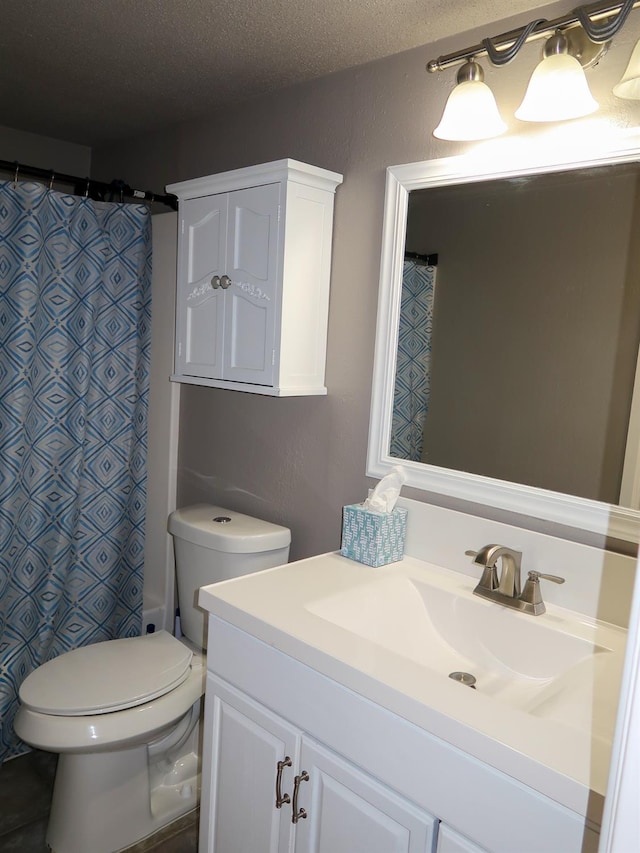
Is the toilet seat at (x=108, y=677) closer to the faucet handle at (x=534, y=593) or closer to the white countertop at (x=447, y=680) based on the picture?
the white countertop at (x=447, y=680)

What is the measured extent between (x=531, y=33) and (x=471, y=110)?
0.58 feet

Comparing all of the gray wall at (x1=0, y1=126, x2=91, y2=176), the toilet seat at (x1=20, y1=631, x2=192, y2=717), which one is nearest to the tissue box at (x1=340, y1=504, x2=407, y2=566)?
the toilet seat at (x1=20, y1=631, x2=192, y2=717)

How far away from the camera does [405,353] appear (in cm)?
174

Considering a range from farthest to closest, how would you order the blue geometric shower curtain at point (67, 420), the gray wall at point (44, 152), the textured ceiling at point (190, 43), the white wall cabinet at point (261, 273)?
the gray wall at point (44, 152), the blue geometric shower curtain at point (67, 420), the white wall cabinet at point (261, 273), the textured ceiling at point (190, 43)

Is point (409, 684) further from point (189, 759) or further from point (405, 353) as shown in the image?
point (189, 759)

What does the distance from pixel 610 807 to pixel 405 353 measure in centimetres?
130

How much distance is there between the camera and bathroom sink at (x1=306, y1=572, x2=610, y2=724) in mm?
1317

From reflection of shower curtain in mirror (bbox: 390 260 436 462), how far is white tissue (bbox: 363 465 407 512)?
0.08m

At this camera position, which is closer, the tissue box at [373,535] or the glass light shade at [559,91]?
the glass light shade at [559,91]

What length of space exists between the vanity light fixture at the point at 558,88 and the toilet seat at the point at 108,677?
1644 millimetres

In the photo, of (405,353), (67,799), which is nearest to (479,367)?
(405,353)

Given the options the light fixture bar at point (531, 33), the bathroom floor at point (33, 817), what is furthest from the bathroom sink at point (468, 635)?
the light fixture bar at point (531, 33)

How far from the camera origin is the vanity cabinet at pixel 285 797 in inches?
44.6

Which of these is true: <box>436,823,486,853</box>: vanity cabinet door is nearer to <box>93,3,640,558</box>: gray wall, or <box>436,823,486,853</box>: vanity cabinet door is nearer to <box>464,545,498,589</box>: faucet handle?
<box>464,545,498,589</box>: faucet handle
